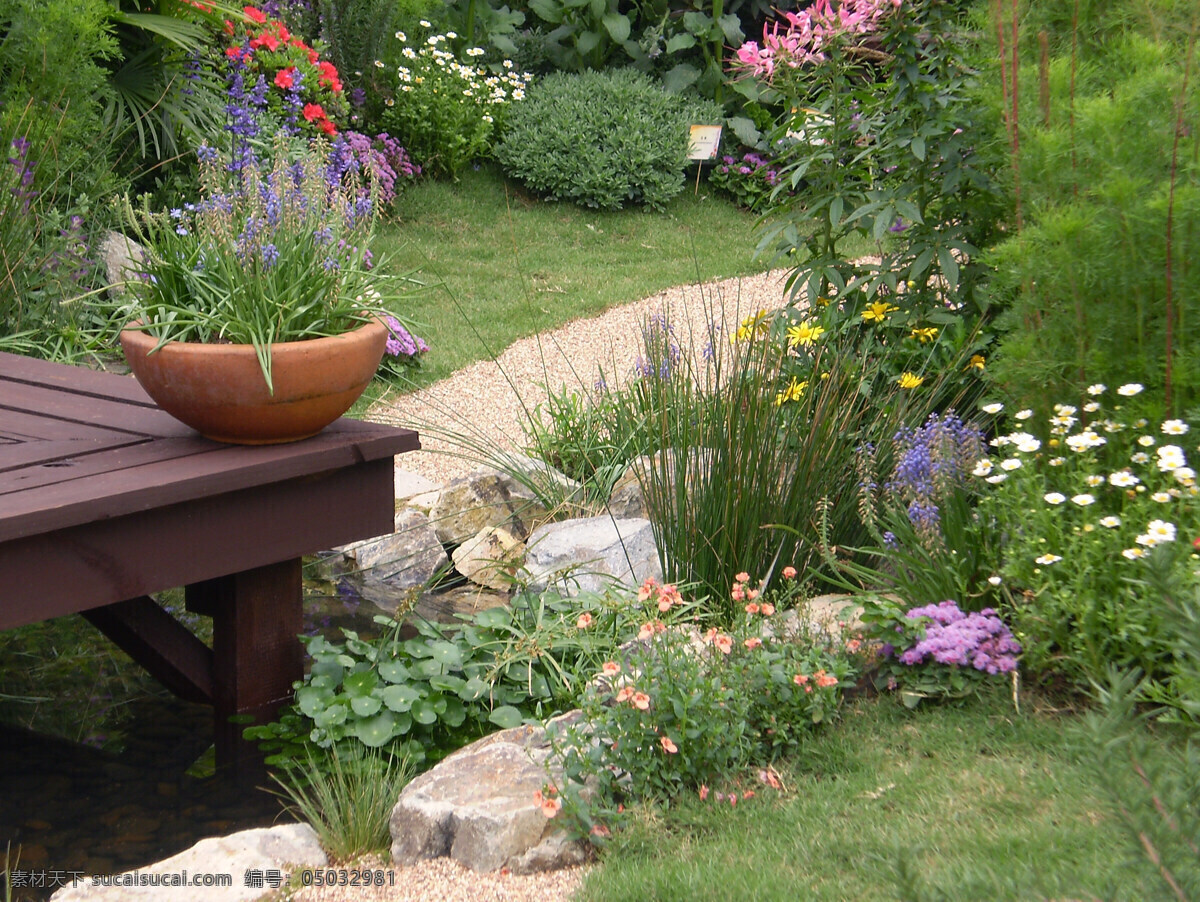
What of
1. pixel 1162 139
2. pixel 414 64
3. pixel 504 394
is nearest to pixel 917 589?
pixel 1162 139

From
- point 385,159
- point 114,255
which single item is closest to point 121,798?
point 114,255

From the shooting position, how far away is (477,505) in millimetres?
4434

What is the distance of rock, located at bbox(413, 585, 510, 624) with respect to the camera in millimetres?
3939

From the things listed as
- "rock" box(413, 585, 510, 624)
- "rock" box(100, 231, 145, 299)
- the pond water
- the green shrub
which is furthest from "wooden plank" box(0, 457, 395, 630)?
"rock" box(100, 231, 145, 299)

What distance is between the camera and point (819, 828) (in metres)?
2.05

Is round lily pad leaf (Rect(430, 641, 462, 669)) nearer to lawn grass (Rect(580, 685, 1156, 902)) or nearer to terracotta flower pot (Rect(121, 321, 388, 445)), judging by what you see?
terracotta flower pot (Rect(121, 321, 388, 445))

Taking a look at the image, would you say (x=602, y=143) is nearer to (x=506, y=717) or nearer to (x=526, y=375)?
(x=526, y=375)

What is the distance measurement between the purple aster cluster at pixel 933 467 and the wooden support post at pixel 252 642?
1616 mm

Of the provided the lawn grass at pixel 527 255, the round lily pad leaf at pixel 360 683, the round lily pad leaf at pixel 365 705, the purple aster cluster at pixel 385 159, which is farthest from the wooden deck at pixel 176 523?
the purple aster cluster at pixel 385 159

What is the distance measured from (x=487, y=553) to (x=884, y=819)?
2293mm

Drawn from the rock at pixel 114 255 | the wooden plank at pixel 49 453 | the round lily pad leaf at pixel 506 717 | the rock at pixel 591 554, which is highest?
the rock at pixel 114 255

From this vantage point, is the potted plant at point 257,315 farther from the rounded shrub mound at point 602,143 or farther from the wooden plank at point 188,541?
the rounded shrub mound at point 602,143

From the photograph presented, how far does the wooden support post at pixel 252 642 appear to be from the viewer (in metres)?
3.08

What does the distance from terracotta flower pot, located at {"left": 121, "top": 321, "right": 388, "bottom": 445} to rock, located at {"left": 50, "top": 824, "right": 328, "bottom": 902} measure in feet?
3.14
